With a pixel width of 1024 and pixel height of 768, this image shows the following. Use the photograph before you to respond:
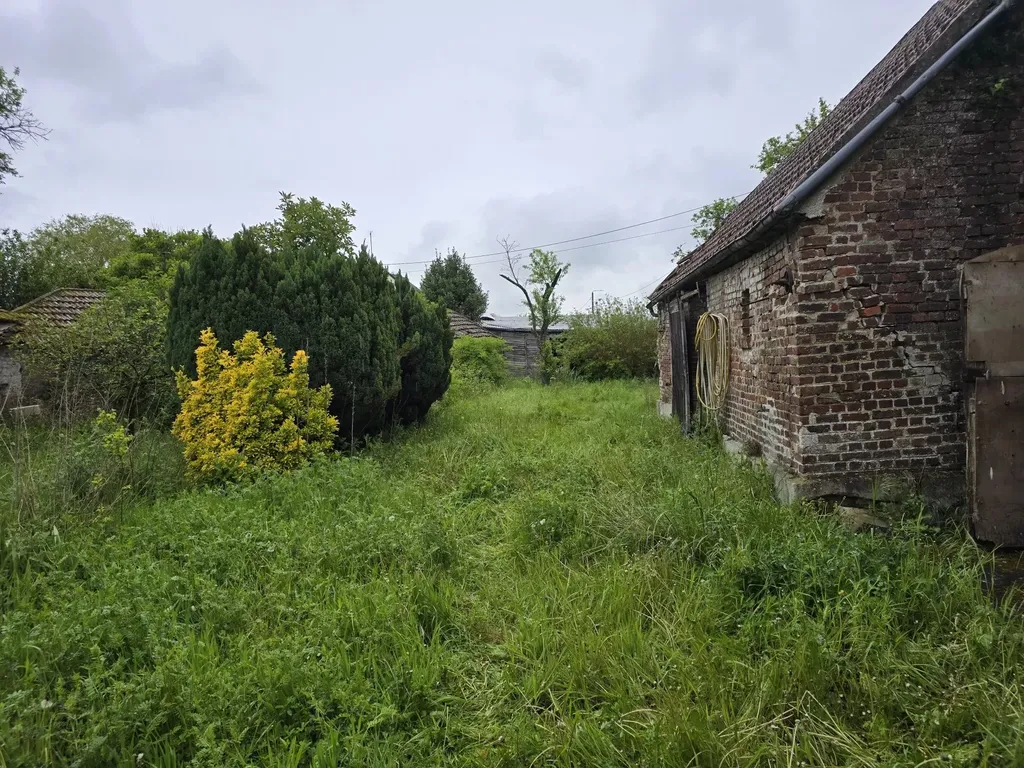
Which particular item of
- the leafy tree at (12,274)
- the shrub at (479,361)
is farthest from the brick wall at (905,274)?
the leafy tree at (12,274)

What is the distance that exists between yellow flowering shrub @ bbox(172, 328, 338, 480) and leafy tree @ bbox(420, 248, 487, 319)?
80.2 ft

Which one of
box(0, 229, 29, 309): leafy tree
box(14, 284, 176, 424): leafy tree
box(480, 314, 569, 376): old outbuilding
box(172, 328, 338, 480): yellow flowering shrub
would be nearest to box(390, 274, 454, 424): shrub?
box(172, 328, 338, 480): yellow flowering shrub

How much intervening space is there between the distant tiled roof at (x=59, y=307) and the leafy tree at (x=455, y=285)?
59.7 feet

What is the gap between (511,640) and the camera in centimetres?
313

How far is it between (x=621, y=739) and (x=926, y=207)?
5.14 meters

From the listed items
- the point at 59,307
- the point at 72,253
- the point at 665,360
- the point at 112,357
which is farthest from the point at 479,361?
the point at 72,253

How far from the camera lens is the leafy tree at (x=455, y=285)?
103 ft

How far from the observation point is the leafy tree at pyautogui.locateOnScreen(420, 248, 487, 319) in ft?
103

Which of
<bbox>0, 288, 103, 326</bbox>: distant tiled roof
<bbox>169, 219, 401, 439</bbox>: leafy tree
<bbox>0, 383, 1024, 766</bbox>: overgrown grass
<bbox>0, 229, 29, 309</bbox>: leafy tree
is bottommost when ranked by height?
<bbox>0, 383, 1024, 766</bbox>: overgrown grass

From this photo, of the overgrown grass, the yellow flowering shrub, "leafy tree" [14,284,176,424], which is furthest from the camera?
"leafy tree" [14,284,176,424]

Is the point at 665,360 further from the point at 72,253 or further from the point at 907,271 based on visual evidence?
the point at 72,253

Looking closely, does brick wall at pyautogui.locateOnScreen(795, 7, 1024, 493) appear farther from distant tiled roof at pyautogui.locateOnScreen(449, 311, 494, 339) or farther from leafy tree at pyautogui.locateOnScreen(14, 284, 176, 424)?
distant tiled roof at pyautogui.locateOnScreen(449, 311, 494, 339)

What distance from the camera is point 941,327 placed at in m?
4.93

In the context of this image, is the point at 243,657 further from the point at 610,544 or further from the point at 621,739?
the point at 610,544
